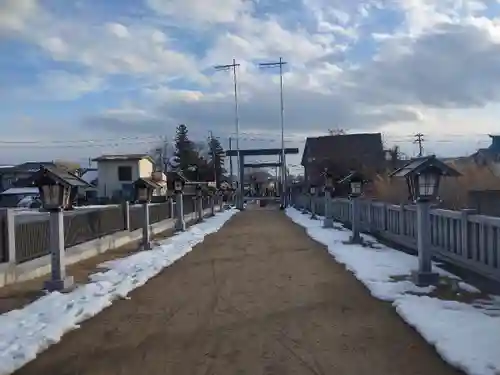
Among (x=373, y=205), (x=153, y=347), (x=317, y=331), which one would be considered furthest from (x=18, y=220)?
(x=373, y=205)

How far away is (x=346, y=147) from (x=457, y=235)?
5752cm

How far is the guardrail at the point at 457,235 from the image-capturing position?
917cm

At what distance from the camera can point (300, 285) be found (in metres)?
10.4

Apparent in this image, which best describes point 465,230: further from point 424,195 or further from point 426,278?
point 426,278

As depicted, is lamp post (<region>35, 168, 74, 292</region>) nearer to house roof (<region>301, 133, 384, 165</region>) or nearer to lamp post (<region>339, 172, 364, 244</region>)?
lamp post (<region>339, 172, 364, 244</region>)

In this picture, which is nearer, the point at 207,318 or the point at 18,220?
the point at 207,318

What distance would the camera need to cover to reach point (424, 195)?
1008 cm

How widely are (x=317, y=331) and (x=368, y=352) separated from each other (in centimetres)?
101

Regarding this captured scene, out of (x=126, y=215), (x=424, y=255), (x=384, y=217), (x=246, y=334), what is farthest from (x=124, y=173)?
(x=246, y=334)

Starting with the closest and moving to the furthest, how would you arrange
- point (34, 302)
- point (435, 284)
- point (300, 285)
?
point (34, 302)
point (435, 284)
point (300, 285)

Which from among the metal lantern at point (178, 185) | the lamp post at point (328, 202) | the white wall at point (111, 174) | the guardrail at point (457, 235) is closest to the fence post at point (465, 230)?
the guardrail at point (457, 235)

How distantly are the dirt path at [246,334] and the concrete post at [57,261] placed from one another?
135 cm

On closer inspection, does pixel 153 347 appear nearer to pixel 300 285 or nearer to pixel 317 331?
pixel 317 331

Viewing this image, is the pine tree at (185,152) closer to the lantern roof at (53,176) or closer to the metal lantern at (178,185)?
the metal lantern at (178,185)
